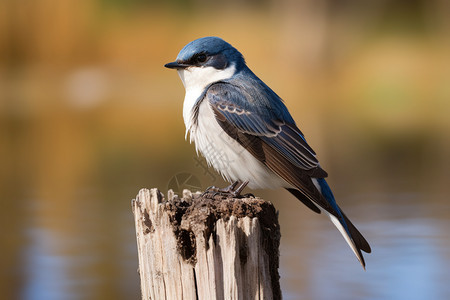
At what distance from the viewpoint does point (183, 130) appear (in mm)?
17062

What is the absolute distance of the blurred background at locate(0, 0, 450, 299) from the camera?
8.02 metres

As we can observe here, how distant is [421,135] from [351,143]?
1.61 m

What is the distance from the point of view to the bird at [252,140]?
4.70 metres

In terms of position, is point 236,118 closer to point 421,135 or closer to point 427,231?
point 427,231

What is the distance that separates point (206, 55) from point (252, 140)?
73 cm

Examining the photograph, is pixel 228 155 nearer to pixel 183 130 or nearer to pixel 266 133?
pixel 266 133

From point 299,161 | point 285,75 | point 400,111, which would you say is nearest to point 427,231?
point 299,161

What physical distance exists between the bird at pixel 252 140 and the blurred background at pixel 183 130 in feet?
1.25

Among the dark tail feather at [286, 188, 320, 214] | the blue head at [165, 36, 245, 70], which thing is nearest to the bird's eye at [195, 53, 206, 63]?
the blue head at [165, 36, 245, 70]

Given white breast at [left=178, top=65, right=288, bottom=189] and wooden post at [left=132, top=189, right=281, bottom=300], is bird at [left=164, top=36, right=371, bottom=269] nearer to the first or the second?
white breast at [left=178, top=65, right=288, bottom=189]

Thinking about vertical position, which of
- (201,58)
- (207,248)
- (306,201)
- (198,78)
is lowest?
(207,248)

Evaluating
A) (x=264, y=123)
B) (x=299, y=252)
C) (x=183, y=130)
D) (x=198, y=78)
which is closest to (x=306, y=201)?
(x=264, y=123)

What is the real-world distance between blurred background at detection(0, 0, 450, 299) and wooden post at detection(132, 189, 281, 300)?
113cm

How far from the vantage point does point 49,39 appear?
1011 inches
